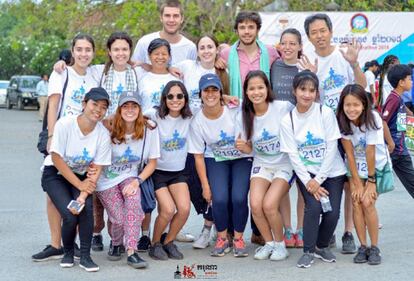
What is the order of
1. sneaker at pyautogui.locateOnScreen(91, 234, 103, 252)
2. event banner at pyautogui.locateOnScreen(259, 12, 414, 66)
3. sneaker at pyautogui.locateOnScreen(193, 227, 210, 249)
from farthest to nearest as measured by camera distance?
event banner at pyautogui.locateOnScreen(259, 12, 414, 66), sneaker at pyautogui.locateOnScreen(193, 227, 210, 249), sneaker at pyautogui.locateOnScreen(91, 234, 103, 252)

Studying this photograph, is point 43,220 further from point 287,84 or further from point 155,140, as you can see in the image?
point 287,84

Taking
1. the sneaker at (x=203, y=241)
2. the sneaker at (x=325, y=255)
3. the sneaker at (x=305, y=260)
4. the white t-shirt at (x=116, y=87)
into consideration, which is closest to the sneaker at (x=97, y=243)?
the sneaker at (x=203, y=241)

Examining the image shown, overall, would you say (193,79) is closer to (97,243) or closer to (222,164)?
(222,164)

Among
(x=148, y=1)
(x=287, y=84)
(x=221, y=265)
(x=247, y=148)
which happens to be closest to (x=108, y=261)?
(x=221, y=265)

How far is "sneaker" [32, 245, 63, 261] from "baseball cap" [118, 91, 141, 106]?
4.82 feet

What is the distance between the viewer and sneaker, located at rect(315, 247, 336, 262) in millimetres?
6973

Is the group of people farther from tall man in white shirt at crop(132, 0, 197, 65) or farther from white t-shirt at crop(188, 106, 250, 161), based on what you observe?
tall man in white shirt at crop(132, 0, 197, 65)

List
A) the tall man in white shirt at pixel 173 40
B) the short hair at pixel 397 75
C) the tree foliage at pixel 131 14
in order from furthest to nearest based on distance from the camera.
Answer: the tree foliage at pixel 131 14, the short hair at pixel 397 75, the tall man in white shirt at pixel 173 40

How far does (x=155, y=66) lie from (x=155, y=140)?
768 millimetres

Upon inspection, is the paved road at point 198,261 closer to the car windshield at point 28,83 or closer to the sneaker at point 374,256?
the sneaker at point 374,256

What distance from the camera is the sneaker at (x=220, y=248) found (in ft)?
23.7

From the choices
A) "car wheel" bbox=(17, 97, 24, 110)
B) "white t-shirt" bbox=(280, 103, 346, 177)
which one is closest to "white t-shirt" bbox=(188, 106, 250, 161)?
"white t-shirt" bbox=(280, 103, 346, 177)

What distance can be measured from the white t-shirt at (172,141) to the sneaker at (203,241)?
0.78 meters

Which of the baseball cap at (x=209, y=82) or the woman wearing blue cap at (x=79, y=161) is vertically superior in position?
the baseball cap at (x=209, y=82)
